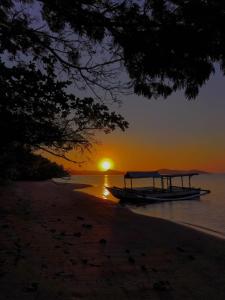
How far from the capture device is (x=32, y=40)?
297 inches

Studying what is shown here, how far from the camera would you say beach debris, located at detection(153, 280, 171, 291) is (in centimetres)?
737

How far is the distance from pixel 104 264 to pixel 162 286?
196 centimetres

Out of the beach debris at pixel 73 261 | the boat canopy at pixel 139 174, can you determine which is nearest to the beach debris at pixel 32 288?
the beach debris at pixel 73 261

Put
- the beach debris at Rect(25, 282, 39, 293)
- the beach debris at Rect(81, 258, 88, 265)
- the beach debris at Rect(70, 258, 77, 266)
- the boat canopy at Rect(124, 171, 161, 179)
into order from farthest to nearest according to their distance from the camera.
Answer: the boat canopy at Rect(124, 171, 161, 179) → the beach debris at Rect(81, 258, 88, 265) → the beach debris at Rect(70, 258, 77, 266) → the beach debris at Rect(25, 282, 39, 293)

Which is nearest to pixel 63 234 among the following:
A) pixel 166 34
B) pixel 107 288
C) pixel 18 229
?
pixel 18 229

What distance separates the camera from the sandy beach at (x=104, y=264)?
7.14m

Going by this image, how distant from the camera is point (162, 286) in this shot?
294 inches

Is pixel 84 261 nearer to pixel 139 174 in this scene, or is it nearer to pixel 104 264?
pixel 104 264

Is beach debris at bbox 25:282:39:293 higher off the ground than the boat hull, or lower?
lower

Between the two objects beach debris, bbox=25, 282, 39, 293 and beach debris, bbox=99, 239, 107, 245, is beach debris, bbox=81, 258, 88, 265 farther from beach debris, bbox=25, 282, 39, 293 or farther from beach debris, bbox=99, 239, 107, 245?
beach debris, bbox=99, 239, 107, 245

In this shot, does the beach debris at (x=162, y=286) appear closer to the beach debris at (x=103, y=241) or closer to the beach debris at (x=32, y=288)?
the beach debris at (x=32, y=288)

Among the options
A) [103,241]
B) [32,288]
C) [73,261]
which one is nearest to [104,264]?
[73,261]

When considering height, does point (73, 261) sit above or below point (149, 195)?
below

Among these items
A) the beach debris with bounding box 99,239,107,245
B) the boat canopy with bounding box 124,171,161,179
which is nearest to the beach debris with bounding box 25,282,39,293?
the beach debris with bounding box 99,239,107,245
